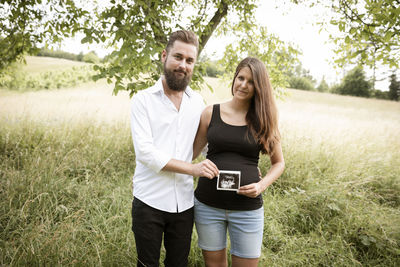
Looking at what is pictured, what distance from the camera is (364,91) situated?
35750 millimetres

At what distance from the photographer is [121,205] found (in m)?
3.69

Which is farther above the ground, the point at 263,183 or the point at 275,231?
the point at 263,183

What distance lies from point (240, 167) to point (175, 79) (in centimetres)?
91

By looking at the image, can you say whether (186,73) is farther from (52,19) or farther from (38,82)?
Answer: (38,82)

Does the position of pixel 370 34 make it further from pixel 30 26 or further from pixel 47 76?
pixel 47 76

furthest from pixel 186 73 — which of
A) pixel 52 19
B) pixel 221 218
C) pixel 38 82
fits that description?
pixel 38 82

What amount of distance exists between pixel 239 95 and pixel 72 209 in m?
2.76

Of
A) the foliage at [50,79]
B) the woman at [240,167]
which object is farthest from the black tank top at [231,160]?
the foliage at [50,79]

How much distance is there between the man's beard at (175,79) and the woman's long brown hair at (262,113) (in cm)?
53

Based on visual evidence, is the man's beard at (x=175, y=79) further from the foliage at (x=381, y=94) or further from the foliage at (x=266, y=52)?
the foliage at (x=381, y=94)

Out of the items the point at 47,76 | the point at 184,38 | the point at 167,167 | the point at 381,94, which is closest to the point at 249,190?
the point at 167,167

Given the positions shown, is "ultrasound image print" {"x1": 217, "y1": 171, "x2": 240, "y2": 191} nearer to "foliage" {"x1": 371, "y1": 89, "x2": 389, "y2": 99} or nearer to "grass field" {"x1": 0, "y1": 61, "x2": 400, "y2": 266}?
"grass field" {"x1": 0, "y1": 61, "x2": 400, "y2": 266}

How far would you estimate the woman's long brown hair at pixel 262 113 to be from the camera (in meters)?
2.05

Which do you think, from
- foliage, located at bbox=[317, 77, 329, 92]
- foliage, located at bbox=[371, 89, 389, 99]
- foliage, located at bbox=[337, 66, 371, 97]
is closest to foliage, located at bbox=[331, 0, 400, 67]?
foliage, located at bbox=[371, 89, 389, 99]
